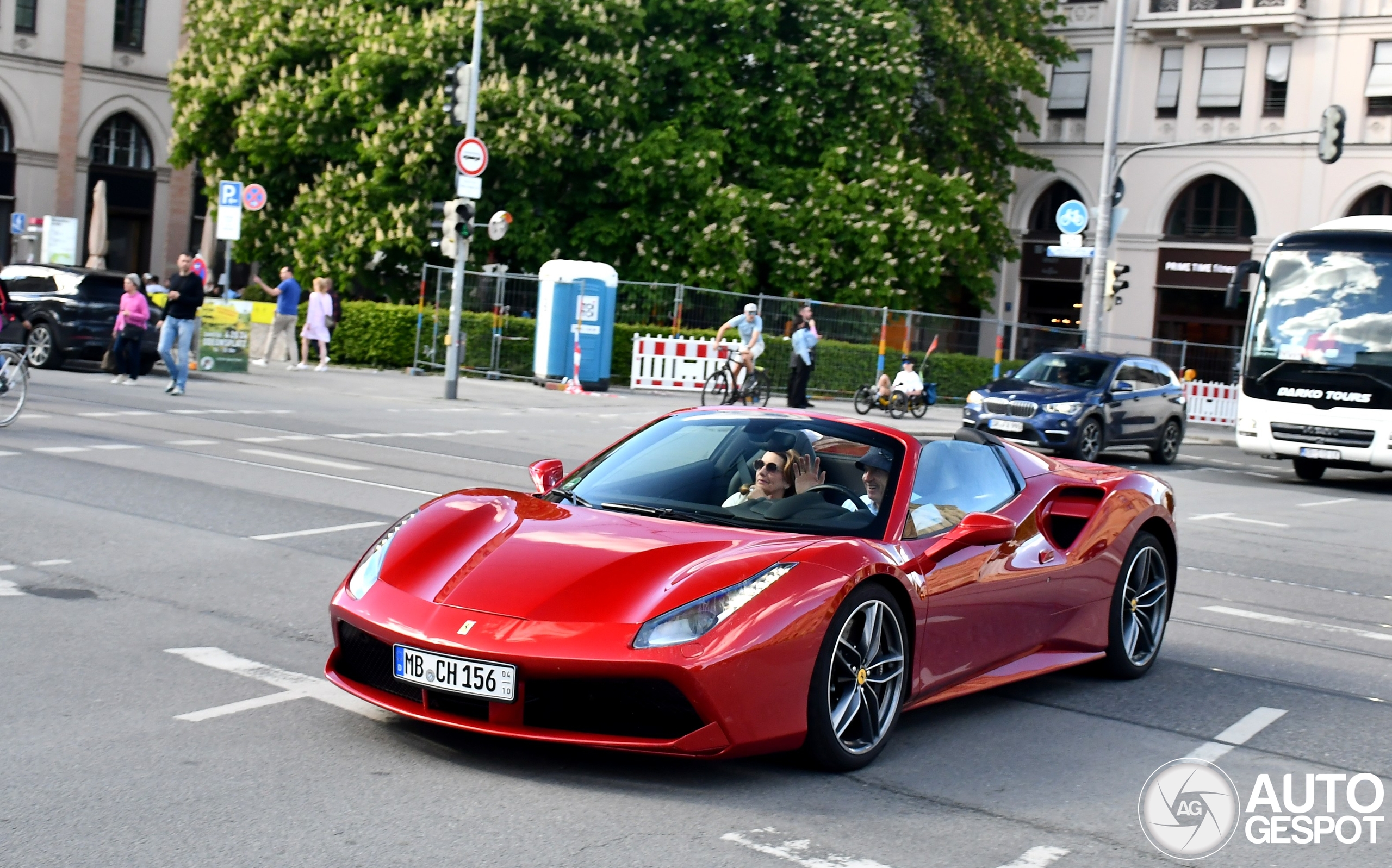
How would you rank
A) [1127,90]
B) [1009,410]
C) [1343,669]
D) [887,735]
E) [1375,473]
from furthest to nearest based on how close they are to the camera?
[1127,90] → [1375,473] → [1009,410] → [1343,669] → [887,735]

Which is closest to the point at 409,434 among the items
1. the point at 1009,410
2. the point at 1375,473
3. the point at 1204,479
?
the point at 1009,410

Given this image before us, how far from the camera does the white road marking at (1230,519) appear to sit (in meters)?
15.6

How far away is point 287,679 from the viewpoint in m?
6.11

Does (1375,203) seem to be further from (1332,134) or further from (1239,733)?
(1239,733)

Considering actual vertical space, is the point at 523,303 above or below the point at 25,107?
below

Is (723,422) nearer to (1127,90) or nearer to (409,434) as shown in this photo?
(409,434)

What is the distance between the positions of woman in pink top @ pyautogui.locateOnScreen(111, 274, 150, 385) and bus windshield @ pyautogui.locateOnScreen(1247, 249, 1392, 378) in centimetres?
1589

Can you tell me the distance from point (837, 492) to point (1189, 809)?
172 cm

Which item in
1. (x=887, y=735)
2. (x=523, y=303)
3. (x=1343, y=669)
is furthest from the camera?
(x=523, y=303)

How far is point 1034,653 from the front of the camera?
6.62 m

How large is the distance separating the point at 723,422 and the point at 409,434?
466 inches

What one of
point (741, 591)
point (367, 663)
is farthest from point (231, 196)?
point (741, 591)

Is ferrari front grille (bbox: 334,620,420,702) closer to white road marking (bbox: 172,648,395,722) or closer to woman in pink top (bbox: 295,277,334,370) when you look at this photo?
white road marking (bbox: 172,648,395,722)

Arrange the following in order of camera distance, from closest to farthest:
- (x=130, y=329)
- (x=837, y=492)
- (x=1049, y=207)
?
(x=837, y=492) < (x=130, y=329) < (x=1049, y=207)
